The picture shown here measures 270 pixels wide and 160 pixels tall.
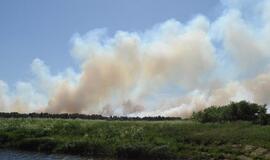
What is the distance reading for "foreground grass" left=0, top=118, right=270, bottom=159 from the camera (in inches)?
2157

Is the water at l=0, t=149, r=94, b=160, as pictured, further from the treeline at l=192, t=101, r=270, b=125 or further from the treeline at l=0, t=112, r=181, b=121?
the treeline at l=0, t=112, r=181, b=121

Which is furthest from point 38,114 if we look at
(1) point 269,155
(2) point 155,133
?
(1) point 269,155

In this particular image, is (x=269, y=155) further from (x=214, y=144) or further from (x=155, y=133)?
(x=155, y=133)

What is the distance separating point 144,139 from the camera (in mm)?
59875

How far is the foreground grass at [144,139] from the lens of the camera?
→ 5478cm

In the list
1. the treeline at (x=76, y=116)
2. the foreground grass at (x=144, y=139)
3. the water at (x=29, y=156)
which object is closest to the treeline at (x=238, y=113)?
the foreground grass at (x=144, y=139)

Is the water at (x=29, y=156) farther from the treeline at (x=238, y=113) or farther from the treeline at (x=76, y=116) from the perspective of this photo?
the treeline at (x=76, y=116)

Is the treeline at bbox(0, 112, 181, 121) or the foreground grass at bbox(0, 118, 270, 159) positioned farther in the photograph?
the treeline at bbox(0, 112, 181, 121)

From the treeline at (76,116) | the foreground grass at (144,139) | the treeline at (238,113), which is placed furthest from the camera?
the treeline at (76,116)

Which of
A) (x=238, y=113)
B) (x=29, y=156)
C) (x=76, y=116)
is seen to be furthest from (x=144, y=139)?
(x=76, y=116)

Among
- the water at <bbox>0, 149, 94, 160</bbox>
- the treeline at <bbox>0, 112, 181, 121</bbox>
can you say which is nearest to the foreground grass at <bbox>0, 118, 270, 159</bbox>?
the water at <bbox>0, 149, 94, 160</bbox>

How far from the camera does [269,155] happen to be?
51812 millimetres

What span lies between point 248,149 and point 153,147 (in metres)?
9.53

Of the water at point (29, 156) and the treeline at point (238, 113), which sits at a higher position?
the treeline at point (238, 113)
